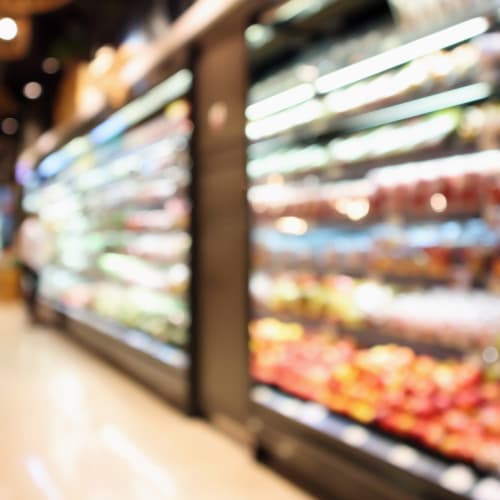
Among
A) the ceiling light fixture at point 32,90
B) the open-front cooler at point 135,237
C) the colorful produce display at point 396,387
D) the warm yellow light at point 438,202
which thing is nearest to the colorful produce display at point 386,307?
the colorful produce display at point 396,387

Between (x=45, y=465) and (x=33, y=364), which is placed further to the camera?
(x=33, y=364)

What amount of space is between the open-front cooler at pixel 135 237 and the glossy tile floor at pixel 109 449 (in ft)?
1.09

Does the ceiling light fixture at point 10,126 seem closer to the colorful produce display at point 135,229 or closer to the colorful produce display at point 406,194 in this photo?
the colorful produce display at point 135,229

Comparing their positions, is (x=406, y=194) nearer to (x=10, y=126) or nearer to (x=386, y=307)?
(x=386, y=307)

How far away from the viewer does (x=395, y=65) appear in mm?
2791

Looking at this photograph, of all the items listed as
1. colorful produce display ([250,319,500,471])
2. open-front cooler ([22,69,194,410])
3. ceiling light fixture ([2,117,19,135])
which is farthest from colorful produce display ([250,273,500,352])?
ceiling light fixture ([2,117,19,135])

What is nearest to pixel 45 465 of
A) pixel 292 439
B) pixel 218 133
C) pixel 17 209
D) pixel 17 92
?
pixel 292 439

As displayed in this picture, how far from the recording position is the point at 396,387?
2.87m

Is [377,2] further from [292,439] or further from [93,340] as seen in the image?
[93,340]

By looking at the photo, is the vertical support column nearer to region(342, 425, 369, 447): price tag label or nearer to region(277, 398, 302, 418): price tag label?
region(277, 398, 302, 418): price tag label

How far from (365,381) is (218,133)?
1.83 meters

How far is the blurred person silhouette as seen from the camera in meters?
8.58

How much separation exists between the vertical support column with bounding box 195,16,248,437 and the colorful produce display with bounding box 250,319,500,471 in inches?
9.7

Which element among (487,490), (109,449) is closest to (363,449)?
(487,490)
